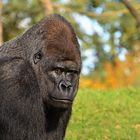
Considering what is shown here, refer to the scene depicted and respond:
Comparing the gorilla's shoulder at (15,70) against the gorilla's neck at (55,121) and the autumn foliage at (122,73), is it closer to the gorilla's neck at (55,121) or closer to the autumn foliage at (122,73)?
the gorilla's neck at (55,121)

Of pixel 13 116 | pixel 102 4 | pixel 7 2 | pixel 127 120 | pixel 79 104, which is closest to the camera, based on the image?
pixel 13 116

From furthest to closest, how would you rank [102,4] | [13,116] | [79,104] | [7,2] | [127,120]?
[7,2]
[102,4]
[79,104]
[127,120]
[13,116]

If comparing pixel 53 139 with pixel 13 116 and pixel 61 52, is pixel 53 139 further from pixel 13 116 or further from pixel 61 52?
pixel 61 52

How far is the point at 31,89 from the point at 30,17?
17.7 meters

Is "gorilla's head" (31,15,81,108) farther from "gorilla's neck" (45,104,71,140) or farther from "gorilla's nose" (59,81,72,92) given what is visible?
"gorilla's neck" (45,104,71,140)

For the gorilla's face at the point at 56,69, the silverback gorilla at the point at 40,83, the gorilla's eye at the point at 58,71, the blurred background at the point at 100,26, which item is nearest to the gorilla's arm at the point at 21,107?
the silverback gorilla at the point at 40,83

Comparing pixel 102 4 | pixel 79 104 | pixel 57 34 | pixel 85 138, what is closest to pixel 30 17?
pixel 102 4

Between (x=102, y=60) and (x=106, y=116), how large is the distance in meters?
20.4

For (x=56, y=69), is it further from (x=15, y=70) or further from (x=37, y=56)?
(x=15, y=70)

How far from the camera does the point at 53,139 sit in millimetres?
5934

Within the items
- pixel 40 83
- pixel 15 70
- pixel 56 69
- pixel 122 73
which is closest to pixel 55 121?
pixel 40 83

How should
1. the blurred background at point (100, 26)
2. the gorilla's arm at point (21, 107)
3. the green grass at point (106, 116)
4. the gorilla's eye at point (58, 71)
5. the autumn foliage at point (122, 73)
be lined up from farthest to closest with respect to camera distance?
the autumn foliage at point (122, 73), the blurred background at point (100, 26), the green grass at point (106, 116), the gorilla's eye at point (58, 71), the gorilla's arm at point (21, 107)

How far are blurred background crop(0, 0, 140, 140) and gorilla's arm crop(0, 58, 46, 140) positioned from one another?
2136 millimetres

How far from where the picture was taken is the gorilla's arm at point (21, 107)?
559 centimetres
